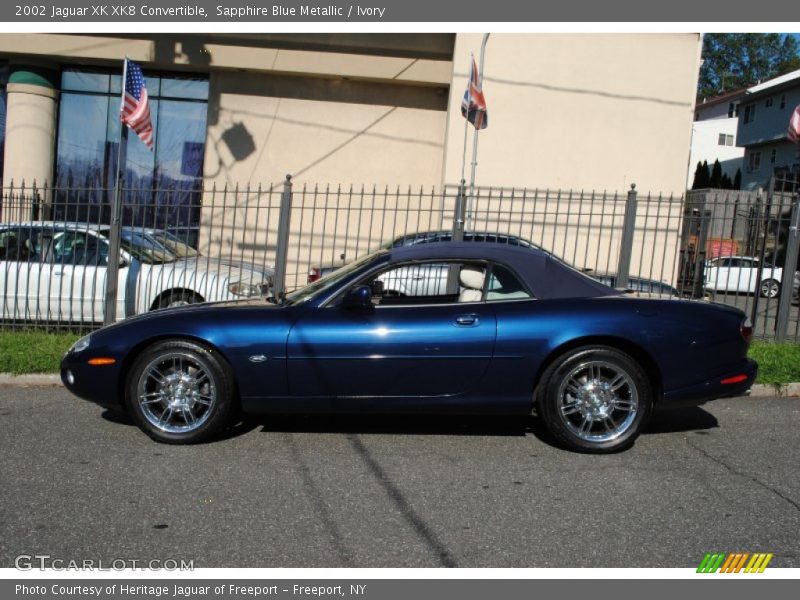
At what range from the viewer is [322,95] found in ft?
55.4

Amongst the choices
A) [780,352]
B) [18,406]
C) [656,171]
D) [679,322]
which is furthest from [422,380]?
[656,171]

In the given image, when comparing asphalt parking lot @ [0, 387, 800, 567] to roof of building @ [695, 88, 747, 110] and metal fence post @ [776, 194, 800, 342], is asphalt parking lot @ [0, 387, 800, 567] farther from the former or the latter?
roof of building @ [695, 88, 747, 110]

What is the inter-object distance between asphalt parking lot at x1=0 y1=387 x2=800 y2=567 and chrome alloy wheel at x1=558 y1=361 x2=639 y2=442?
0.72ft

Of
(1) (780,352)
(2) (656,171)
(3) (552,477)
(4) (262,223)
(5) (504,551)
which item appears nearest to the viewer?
(5) (504,551)

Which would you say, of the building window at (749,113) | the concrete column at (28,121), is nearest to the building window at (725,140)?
the building window at (749,113)

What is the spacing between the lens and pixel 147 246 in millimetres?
9867

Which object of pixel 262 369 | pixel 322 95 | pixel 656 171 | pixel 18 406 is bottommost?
pixel 18 406

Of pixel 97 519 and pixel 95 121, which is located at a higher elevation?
pixel 95 121

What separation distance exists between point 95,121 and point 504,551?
51.6 ft

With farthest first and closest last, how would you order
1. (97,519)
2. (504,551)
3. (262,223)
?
(262,223) → (97,519) → (504,551)

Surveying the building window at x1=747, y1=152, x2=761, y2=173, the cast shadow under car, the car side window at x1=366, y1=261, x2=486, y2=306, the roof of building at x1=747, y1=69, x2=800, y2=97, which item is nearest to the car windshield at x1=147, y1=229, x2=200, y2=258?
the cast shadow under car

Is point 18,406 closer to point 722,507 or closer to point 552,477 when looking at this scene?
point 552,477
